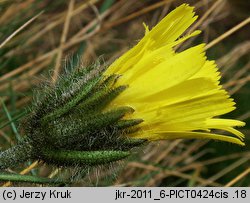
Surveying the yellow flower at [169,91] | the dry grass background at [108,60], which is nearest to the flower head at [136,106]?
the yellow flower at [169,91]

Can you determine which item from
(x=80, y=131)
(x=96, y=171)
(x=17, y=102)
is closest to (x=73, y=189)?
(x=96, y=171)

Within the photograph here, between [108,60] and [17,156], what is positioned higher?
[108,60]

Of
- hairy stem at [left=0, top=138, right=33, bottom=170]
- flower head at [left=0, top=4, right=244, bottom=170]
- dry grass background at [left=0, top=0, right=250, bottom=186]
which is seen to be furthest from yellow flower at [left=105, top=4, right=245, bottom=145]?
dry grass background at [left=0, top=0, right=250, bottom=186]

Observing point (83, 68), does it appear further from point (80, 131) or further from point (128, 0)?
point (128, 0)

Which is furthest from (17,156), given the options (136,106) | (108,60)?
(108,60)

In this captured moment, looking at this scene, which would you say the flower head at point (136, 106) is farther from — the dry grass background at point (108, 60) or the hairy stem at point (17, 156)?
the dry grass background at point (108, 60)

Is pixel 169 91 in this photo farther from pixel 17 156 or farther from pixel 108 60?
pixel 108 60
